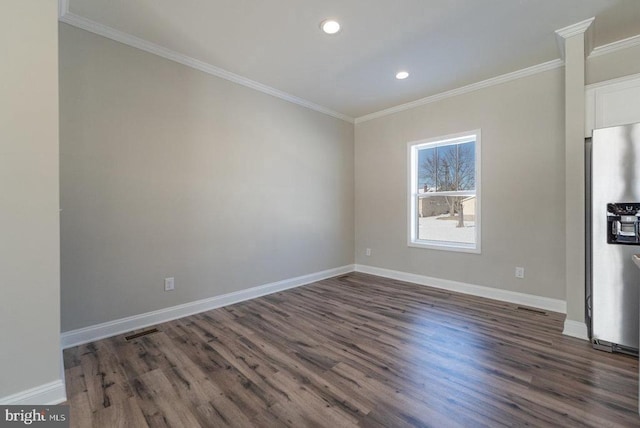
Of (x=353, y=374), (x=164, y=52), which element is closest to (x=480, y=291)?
(x=353, y=374)

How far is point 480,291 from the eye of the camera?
3613mm

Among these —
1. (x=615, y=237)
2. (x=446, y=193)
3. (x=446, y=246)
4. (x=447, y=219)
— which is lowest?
(x=446, y=246)

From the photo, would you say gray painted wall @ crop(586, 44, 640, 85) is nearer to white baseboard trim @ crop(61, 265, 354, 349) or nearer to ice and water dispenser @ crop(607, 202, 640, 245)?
ice and water dispenser @ crop(607, 202, 640, 245)

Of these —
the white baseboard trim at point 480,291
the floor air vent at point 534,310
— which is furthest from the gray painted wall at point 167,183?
the floor air vent at point 534,310

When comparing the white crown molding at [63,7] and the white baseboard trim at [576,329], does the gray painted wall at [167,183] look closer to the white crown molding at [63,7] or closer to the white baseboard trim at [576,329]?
the white crown molding at [63,7]

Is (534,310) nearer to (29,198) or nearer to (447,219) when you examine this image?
(447,219)

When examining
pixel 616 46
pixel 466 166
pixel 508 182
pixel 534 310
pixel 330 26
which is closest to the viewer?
pixel 330 26

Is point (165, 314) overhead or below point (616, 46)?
below

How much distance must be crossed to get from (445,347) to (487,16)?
2775 mm

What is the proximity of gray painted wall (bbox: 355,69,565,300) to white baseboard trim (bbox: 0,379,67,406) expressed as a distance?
3.97 meters

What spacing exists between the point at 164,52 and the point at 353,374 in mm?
3394

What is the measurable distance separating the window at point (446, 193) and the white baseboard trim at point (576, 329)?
A: 1.27 metres

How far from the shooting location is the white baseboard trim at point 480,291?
10.2ft

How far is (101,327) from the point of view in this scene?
2467mm
